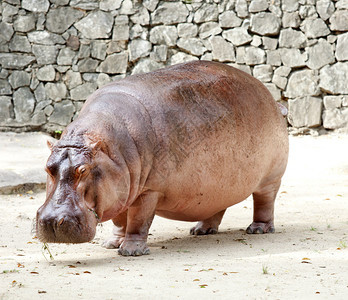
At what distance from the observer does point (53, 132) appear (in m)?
11.2

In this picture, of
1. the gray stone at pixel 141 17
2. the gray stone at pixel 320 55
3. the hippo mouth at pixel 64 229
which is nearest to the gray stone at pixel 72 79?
the gray stone at pixel 141 17

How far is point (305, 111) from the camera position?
10.7m

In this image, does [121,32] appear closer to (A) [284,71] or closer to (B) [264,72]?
(B) [264,72]

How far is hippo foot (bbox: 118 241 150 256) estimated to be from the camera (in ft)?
12.7

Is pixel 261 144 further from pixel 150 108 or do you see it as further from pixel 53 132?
pixel 53 132

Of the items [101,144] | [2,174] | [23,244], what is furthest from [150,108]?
[2,174]

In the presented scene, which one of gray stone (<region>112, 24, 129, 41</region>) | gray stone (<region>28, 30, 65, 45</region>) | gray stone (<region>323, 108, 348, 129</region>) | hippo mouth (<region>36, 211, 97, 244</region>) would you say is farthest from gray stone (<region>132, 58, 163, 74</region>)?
hippo mouth (<region>36, 211, 97, 244</region>)

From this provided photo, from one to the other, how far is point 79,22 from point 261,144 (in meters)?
7.37

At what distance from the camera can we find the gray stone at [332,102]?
10546mm

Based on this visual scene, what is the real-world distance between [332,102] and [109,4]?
4154 mm

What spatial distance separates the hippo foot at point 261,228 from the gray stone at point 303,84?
6.22 metres

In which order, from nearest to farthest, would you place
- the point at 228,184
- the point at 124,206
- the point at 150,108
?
the point at 124,206 → the point at 150,108 → the point at 228,184

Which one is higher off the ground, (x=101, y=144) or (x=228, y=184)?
(x=101, y=144)

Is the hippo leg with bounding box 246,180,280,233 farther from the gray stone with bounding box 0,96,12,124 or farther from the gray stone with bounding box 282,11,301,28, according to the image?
the gray stone with bounding box 0,96,12,124
